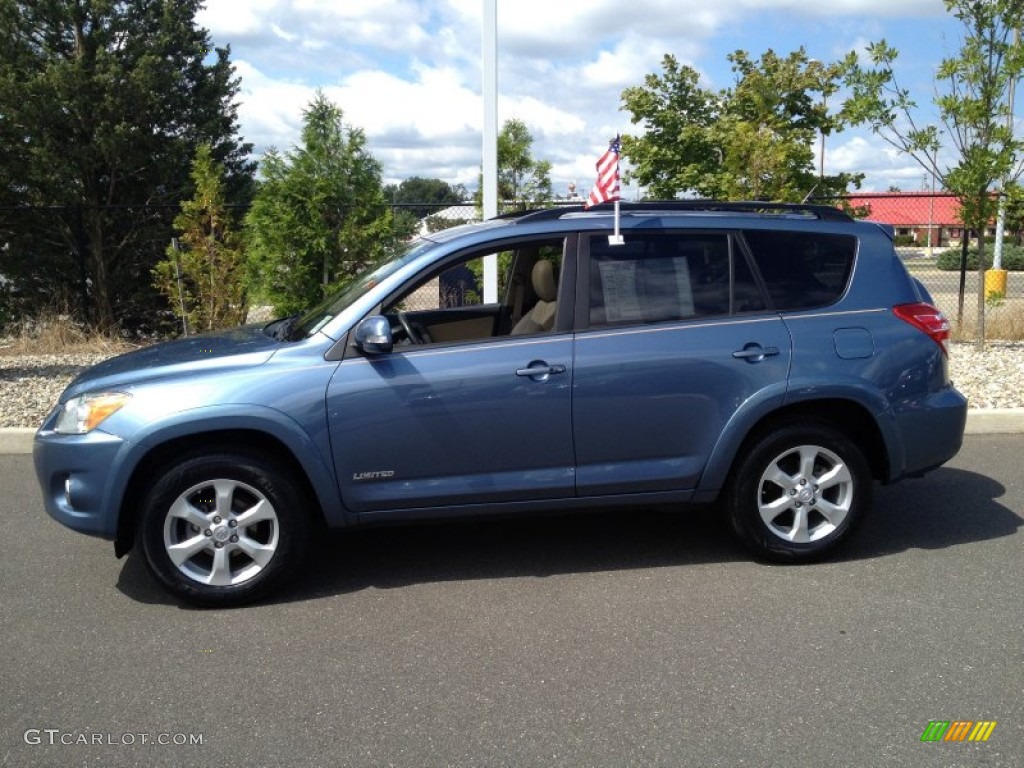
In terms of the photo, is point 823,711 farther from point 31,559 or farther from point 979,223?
point 979,223

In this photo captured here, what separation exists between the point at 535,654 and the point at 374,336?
158cm

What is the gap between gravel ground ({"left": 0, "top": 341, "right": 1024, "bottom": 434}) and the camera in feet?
27.2

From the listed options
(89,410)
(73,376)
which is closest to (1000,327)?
(73,376)

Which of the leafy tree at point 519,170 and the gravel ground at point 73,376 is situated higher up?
the leafy tree at point 519,170

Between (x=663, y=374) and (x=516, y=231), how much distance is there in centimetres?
104

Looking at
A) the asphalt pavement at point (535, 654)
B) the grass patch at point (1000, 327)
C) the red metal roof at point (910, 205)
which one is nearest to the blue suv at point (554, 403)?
the asphalt pavement at point (535, 654)

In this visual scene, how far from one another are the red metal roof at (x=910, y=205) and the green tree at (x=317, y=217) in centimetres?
504

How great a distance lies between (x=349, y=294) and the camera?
4.96m

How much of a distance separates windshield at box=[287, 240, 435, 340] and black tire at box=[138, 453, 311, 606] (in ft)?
2.55

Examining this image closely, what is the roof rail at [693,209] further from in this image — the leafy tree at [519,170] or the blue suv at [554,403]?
the leafy tree at [519,170]

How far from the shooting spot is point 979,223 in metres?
10.2

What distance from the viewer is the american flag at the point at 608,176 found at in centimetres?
509

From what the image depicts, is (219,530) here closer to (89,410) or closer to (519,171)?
(89,410)

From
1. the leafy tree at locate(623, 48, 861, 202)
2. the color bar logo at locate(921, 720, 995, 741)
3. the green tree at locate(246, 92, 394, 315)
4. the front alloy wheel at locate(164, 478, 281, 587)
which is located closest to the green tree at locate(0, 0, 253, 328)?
the green tree at locate(246, 92, 394, 315)
